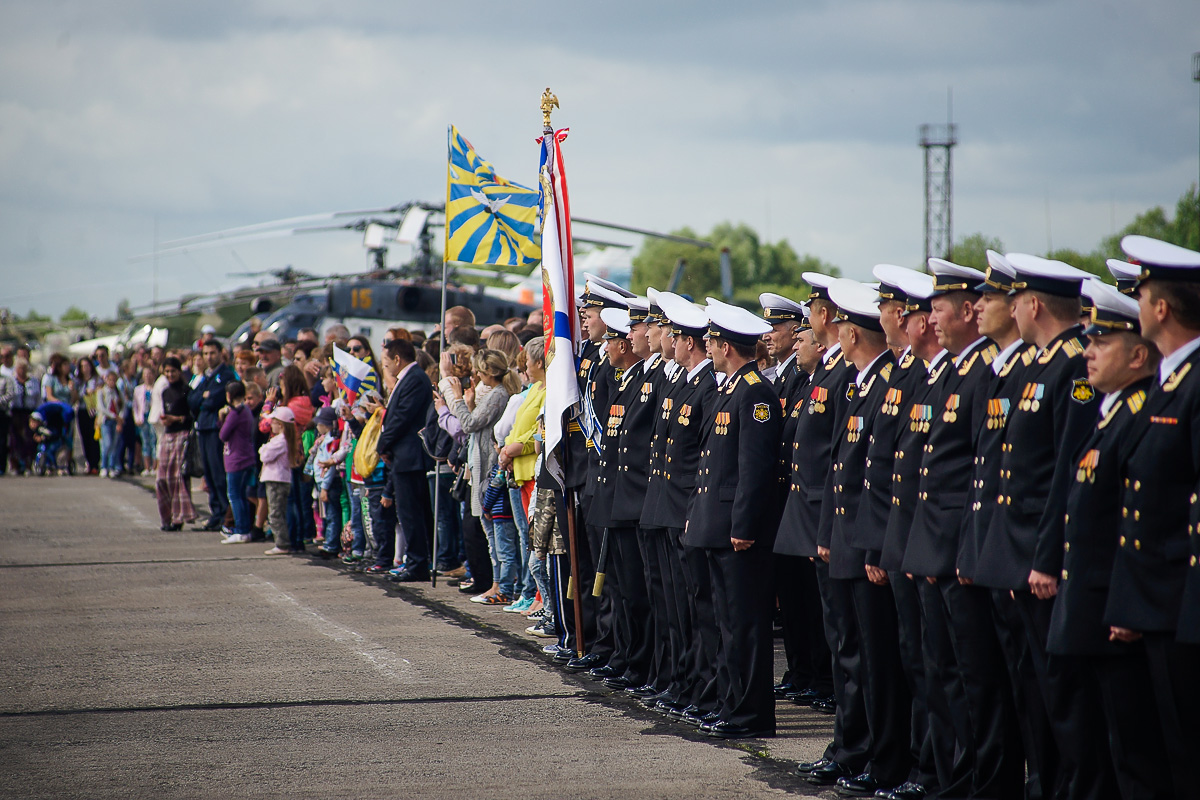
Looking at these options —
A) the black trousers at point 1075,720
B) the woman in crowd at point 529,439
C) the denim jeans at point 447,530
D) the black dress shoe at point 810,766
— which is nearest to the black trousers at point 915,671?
the black dress shoe at point 810,766

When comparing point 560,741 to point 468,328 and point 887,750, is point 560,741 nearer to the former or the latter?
point 887,750

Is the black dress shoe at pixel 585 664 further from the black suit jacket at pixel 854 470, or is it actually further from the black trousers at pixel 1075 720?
the black trousers at pixel 1075 720

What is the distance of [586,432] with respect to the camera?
26.6 ft

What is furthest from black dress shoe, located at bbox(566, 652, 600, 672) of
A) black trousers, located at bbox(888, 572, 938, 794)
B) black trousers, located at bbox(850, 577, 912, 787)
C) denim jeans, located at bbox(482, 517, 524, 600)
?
black trousers, located at bbox(888, 572, 938, 794)

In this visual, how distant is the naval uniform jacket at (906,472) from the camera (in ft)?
16.8

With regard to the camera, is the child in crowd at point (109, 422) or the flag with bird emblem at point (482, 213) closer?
the flag with bird emblem at point (482, 213)

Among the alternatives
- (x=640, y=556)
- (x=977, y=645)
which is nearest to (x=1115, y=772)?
(x=977, y=645)

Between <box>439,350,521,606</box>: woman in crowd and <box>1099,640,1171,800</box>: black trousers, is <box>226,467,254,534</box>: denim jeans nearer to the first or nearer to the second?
<box>439,350,521,606</box>: woman in crowd

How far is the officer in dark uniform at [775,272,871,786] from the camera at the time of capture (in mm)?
5469

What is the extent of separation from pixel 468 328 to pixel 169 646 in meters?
4.46

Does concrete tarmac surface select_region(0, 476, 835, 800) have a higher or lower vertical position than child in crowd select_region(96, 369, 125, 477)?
lower

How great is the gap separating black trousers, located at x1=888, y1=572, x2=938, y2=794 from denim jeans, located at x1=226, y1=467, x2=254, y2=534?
1041 centimetres

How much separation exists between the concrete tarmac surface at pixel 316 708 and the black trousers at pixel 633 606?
0.28 meters

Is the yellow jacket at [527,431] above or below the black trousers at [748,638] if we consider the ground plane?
above
